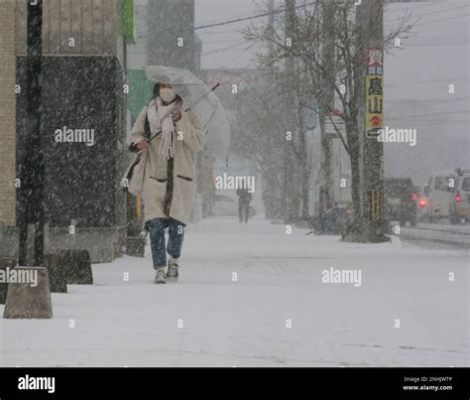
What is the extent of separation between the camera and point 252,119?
7394cm

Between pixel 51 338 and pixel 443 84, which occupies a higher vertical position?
pixel 443 84

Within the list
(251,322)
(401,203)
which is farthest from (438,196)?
(251,322)

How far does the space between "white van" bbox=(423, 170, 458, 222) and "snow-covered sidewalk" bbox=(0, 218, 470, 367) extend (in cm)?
3505

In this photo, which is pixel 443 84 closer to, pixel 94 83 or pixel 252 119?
pixel 252 119

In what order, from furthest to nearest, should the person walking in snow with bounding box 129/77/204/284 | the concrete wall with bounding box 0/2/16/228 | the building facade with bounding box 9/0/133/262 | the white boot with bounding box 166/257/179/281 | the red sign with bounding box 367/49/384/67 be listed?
1. the red sign with bounding box 367/49/384/67
2. the building facade with bounding box 9/0/133/262
3. the concrete wall with bounding box 0/2/16/228
4. the white boot with bounding box 166/257/179/281
5. the person walking in snow with bounding box 129/77/204/284

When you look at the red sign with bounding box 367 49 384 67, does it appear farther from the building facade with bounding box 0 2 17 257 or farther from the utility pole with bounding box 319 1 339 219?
the building facade with bounding box 0 2 17 257

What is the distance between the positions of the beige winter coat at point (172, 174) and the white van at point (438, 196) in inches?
1440

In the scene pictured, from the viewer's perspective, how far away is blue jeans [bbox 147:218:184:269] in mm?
12492

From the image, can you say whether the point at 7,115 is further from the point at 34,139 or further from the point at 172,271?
the point at 34,139

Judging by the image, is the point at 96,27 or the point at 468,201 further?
the point at 468,201

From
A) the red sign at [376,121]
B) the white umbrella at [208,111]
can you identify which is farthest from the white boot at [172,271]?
the red sign at [376,121]

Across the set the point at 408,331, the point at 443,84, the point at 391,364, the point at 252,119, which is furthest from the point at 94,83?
the point at 443,84

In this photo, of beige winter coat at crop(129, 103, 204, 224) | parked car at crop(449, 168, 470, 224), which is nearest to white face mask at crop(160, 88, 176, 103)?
beige winter coat at crop(129, 103, 204, 224)
